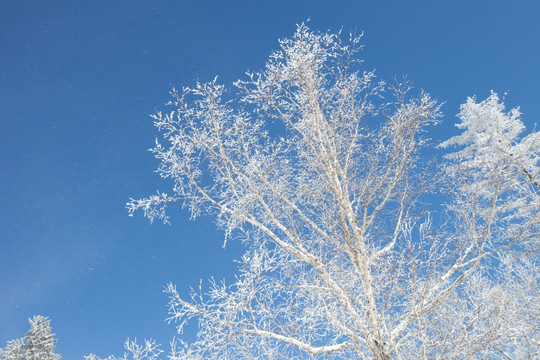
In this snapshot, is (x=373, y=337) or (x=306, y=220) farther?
(x=306, y=220)

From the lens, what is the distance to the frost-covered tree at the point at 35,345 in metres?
19.8

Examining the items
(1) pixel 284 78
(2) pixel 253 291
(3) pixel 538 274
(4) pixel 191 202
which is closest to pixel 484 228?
(2) pixel 253 291

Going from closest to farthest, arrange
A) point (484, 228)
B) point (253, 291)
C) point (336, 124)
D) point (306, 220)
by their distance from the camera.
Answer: point (484, 228)
point (253, 291)
point (306, 220)
point (336, 124)

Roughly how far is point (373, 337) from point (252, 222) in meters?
2.48

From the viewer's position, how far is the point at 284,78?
6.70 meters

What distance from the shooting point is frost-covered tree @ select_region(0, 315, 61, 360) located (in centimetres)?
1984

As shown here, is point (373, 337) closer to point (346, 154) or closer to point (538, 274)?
point (346, 154)

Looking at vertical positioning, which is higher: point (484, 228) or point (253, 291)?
point (253, 291)

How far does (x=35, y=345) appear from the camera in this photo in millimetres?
20109

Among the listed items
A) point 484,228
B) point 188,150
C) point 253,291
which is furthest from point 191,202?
point 484,228

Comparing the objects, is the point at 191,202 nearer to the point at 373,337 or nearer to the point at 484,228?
the point at 373,337

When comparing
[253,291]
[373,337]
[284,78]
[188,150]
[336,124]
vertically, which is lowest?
[373,337]

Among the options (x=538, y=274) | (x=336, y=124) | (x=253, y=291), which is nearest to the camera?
(x=253, y=291)

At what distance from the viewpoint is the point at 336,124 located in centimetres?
639
